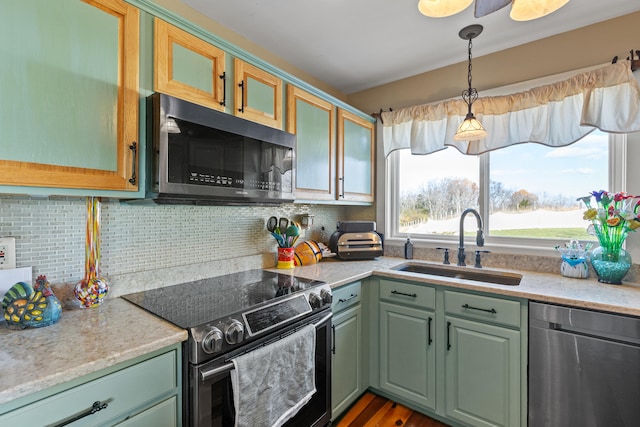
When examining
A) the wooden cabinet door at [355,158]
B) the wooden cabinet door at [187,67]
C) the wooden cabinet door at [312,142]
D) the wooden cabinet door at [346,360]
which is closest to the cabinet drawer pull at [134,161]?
the wooden cabinet door at [187,67]

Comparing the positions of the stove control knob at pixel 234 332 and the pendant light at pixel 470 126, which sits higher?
the pendant light at pixel 470 126

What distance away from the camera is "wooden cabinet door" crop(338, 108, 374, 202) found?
2.30m

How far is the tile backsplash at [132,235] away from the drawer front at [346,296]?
60 centimetres

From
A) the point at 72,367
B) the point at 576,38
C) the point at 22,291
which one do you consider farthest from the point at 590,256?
the point at 22,291

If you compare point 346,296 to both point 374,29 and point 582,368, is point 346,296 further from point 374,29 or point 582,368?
point 374,29

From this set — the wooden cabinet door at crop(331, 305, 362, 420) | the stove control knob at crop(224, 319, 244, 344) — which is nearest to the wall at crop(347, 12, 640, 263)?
the wooden cabinet door at crop(331, 305, 362, 420)

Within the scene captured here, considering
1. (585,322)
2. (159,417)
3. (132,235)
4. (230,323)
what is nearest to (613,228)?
(585,322)

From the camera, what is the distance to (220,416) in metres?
1.09

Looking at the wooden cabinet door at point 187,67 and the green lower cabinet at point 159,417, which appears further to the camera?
the wooden cabinet door at point 187,67

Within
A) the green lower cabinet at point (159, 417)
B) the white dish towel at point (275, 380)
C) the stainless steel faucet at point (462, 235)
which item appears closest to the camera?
the green lower cabinet at point (159, 417)

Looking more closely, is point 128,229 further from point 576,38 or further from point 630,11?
point 630,11

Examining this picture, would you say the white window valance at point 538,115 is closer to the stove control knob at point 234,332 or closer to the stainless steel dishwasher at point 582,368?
the stainless steel dishwasher at point 582,368

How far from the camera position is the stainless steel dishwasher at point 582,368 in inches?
50.6

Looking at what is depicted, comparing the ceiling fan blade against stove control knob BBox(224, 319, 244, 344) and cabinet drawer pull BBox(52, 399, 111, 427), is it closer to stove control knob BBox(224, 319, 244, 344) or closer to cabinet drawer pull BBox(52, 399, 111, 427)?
stove control knob BBox(224, 319, 244, 344)
